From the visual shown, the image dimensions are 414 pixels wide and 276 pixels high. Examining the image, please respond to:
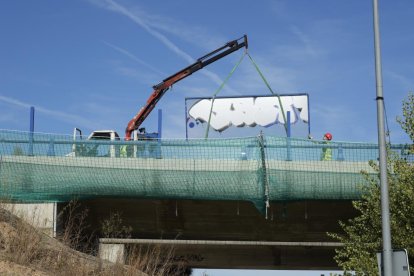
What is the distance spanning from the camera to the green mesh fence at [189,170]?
738 inches

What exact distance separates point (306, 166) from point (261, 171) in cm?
136

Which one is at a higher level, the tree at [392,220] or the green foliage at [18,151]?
the green foliage at [18,151]

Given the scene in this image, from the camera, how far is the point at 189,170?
19.0 metres

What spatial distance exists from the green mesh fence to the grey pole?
7.00 m

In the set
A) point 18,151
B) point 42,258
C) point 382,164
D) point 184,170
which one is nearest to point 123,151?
point 184,170

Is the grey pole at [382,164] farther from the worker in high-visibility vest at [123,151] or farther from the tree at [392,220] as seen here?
the worker in high-visibility vest at [123,151]

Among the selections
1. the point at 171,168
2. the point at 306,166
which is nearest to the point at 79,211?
the point at 171,168

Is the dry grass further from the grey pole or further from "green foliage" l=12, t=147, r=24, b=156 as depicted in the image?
"green foliage" l=12, t=147, r=24, b=156

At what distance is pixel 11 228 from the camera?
11664 mm

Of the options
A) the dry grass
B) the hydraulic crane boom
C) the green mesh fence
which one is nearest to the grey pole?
the dry grass

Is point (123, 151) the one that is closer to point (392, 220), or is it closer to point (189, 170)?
point (189, 170)

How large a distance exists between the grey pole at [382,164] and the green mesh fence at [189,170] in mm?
7003

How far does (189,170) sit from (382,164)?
27.4ft

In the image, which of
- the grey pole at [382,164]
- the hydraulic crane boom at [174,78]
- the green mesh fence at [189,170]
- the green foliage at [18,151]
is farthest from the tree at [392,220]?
the hydraulic crane boom at [174,78]
